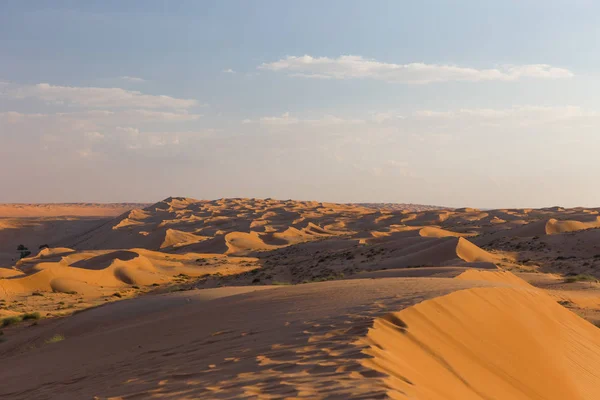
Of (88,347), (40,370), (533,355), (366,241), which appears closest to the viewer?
(533,355)

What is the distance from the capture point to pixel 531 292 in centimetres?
1075

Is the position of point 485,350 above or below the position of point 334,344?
below

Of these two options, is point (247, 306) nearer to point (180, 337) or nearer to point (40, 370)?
point (180, 337)

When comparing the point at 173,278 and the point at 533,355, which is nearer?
the point at 533,355

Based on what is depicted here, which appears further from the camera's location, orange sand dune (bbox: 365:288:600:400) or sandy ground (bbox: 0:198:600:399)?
orange sand dune (bbox: 365:288:600:400)

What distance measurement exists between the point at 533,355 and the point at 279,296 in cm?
482

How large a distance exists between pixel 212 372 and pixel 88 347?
16.8ft

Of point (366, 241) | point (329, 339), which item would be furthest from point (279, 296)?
point (366, 241)

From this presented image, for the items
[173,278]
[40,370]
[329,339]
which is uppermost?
[329,339]

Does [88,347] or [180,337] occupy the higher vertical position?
[180,337]

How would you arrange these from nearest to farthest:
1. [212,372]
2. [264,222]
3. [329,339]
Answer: [212,372]
[329,339]
[264,222]

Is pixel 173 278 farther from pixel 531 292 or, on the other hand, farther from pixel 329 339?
pixel 329 339

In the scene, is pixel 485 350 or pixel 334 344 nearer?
pixel 334 344

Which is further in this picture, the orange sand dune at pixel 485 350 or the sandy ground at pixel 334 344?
the orange sand dune at pixel 485 350
